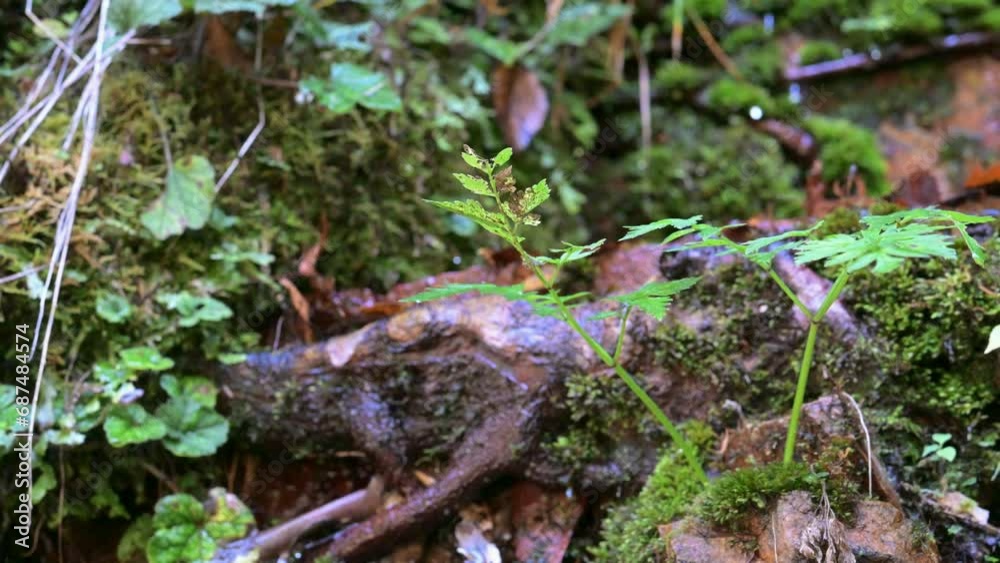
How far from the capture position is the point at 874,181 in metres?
3.80

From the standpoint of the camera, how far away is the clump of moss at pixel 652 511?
1894 mm

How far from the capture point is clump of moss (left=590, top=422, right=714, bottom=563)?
1.89 metres

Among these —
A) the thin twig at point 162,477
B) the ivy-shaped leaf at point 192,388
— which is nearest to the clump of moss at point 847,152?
the ivy-shaped leaf at point 192,388

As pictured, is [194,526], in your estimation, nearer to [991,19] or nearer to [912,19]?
[912,19]

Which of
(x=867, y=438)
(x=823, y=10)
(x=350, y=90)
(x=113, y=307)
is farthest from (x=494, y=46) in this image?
(x=867, y=438)

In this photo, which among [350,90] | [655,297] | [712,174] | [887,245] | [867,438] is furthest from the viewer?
[712,174]

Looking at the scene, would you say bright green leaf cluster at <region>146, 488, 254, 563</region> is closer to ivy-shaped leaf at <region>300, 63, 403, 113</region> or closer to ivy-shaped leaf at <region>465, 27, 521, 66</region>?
ivy-shaped leaf at <region>300, 63, 403, 113</region>

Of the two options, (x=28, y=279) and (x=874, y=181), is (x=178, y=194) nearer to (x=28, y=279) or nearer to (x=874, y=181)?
(x=28, y=279)

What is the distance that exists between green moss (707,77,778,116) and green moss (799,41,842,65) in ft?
1.04

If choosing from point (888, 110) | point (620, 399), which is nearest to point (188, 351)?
point (620, 399)

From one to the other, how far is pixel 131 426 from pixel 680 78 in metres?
3.49

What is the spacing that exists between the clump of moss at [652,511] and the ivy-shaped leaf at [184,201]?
6.04ft

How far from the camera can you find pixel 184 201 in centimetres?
278

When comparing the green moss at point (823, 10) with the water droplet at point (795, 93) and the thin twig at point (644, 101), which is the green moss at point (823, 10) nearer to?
the water droplet at point (795, 93)
